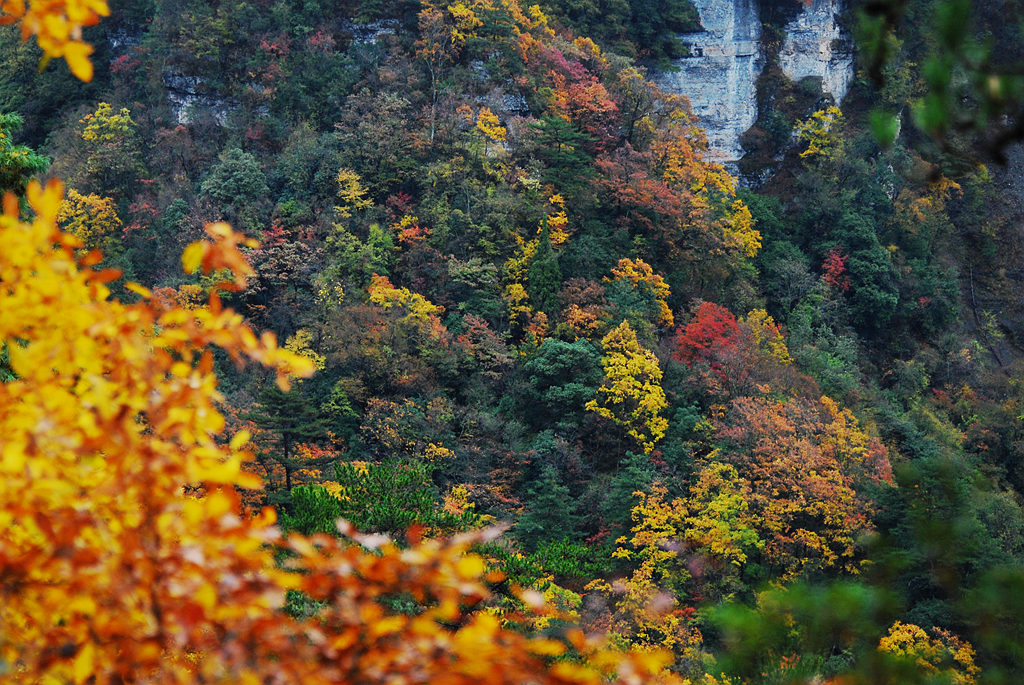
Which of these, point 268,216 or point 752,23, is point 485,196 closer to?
point 268,216

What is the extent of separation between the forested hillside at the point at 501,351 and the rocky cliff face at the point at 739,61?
0.57 metres

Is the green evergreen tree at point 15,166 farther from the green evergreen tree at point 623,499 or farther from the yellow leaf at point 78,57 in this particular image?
the green evergreen tree at point 623,499

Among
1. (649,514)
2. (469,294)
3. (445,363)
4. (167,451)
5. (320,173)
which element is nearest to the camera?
(167,451)

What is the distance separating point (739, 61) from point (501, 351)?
15781 millimetres

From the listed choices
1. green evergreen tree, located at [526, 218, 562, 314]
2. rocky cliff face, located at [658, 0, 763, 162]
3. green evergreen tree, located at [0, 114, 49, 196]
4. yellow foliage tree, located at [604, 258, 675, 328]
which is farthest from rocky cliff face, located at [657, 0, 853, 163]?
green evergreen tree, located at [0, 114, 49, 196]

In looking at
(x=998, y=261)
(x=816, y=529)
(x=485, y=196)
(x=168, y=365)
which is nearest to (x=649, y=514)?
(x=816, y=529)

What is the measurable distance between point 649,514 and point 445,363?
5116mm

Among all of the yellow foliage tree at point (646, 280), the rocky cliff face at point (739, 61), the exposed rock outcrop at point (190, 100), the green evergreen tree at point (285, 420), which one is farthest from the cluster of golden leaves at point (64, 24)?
the rocky cliff face at point (739, 61)

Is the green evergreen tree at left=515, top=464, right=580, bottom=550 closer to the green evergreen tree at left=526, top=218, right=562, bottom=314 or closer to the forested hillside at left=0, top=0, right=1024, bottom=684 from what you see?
the forested hillside at left=0, top=0, right=1024, bottom=684

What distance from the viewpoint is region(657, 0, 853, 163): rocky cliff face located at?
27.3 m

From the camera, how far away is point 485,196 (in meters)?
18.8

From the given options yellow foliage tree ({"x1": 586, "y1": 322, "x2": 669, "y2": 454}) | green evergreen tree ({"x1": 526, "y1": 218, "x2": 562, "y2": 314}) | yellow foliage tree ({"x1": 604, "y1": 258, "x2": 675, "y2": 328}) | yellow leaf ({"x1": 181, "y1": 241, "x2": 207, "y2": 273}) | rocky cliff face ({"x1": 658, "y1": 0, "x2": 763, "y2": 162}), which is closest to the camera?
yellow leaf ({"x1": 181, "y1": 241, "x2": 207, "y2": 273})

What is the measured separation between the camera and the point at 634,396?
634 inches

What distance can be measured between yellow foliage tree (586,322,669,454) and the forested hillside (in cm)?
10
